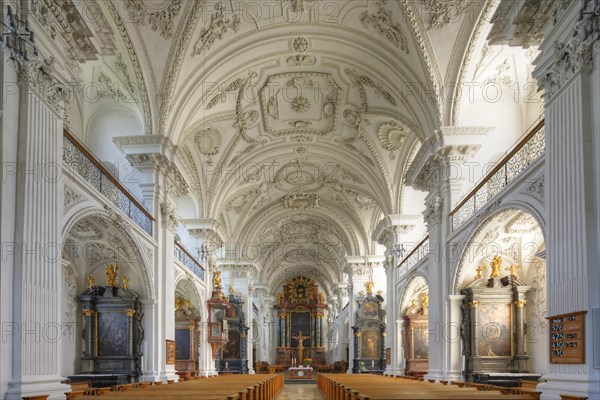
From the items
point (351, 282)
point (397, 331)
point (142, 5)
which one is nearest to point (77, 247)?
point (142, 5)

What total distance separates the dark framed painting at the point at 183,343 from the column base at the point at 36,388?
44.9 ft

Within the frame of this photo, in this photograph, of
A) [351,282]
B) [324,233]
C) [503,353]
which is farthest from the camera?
[324,233]

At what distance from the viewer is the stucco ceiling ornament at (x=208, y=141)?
20.0 meters

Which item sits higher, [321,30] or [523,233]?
[321,30]

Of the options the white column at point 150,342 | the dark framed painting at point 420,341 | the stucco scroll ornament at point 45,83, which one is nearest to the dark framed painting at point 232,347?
the dark framed painting at point 420,341

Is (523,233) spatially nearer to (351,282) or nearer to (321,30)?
(321,30)

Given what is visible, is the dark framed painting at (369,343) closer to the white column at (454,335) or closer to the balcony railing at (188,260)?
the balcony railing at (188,260)

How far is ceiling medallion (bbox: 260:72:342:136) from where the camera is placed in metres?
18.2

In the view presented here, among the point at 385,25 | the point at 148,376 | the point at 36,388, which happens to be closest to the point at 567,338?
the point at 36,388

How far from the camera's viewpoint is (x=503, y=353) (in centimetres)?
1375

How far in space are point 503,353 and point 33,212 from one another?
33.7 feet

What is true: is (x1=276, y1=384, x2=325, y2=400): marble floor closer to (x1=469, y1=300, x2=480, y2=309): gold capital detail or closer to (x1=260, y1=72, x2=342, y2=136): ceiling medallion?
(x1=469, y1=300, x2=480, y2=309): gold capital detail

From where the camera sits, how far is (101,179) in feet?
39.7

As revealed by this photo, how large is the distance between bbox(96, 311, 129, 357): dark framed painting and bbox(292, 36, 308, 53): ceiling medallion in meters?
7.83
